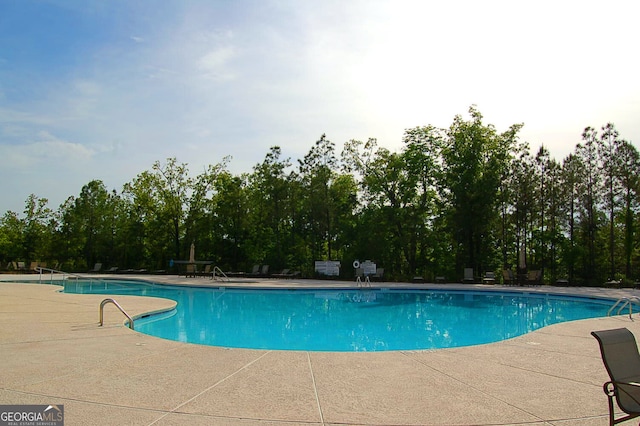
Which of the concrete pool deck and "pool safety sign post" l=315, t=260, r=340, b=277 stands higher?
"pool safety sign post" l=315, t=260, r=340, b=277

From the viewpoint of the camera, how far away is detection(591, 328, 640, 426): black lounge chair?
116 inches

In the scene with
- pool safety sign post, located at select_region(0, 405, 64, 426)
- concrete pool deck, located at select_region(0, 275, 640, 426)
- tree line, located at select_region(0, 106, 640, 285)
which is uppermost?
tree line, located at select_region(0, 106, 640, 285)

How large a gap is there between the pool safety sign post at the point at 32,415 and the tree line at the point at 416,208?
19.0m

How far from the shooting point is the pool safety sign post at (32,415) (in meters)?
3.43

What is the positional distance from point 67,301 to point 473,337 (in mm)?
9622

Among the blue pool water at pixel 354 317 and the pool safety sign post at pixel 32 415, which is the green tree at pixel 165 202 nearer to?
the blue pool water at pixel 354 317

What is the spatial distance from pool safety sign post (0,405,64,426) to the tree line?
1902 centimetres

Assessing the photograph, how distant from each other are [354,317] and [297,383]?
800cm

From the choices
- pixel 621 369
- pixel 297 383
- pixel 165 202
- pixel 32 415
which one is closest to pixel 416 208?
pixel 165 202

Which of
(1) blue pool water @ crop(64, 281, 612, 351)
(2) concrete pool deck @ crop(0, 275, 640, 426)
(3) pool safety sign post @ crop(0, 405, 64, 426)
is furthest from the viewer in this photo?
(1) blue pool water @ crop(64, 281, 612, 351)

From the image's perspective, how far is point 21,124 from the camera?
20250mm

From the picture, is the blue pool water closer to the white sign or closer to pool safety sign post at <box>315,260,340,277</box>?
the white sign

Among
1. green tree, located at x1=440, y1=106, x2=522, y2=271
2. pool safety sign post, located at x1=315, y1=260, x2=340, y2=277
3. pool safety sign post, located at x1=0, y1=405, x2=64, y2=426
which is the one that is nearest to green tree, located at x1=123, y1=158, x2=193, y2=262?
pool safety sign post, located at x1=315, y1=260, x2=340, y2=277

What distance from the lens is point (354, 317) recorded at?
12.3 meters
